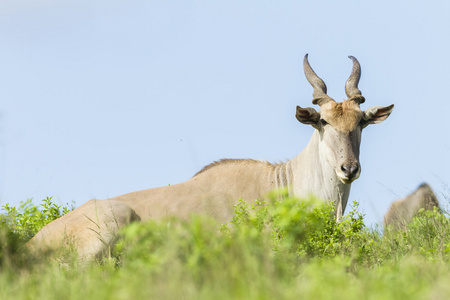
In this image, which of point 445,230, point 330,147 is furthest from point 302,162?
point 445,230

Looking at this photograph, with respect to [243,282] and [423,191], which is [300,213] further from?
[423,191]

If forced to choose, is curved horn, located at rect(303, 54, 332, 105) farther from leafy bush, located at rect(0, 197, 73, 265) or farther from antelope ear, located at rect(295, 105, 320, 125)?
leafy bush, located at rect(0, 197, 73, 265)

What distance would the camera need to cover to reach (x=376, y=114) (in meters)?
8.38

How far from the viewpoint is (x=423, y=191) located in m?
11.8

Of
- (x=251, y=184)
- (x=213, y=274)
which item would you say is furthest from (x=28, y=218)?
(x=213, y=274)

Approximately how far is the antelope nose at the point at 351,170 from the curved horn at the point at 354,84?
1.19 metres

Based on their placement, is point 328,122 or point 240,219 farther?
point 328,122

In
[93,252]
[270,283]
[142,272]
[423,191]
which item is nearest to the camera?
[270,283]

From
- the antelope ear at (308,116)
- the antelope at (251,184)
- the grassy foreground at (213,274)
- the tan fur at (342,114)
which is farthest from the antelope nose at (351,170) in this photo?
the grassy foreground at (213,274)

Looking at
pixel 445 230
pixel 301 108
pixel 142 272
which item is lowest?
pixel 445 230

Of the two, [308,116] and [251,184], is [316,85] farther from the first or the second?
[251,184]

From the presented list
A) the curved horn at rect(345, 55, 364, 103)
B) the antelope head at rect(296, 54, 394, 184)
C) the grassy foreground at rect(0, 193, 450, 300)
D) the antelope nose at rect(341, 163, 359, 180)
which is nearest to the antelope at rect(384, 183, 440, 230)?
the curved horn at rect(345, 55, 364, 103)

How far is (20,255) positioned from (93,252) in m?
1.57

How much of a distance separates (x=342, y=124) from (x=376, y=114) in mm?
744
